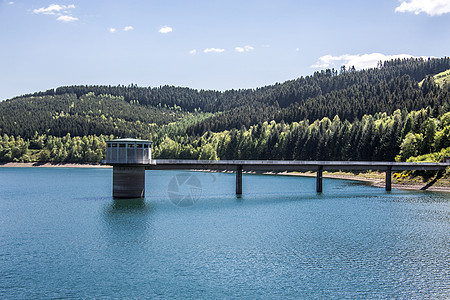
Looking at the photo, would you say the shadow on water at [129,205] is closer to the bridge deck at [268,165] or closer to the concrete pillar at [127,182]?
the concrete pillar at [127,182]

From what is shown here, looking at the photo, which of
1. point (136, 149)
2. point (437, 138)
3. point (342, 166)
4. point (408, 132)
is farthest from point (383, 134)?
point (136, 149)

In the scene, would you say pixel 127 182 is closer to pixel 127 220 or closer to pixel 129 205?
pixel 129 205

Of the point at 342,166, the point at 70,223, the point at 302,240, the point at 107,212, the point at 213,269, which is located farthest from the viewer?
the point at 342,166

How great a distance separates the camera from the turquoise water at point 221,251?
33.1m

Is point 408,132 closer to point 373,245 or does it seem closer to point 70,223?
point 373,245

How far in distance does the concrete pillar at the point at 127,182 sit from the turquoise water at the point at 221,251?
11.2 ft

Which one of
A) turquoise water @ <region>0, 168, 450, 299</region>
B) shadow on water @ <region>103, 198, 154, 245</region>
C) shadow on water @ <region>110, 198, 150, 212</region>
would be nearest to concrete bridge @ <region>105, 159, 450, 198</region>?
shadow on water @ <region>110, 198, 150, 212</region>

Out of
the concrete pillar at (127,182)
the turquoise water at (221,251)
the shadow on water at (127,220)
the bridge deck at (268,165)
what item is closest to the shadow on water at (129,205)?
the shadow on water at (127,220)

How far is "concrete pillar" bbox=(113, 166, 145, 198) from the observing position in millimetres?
79000

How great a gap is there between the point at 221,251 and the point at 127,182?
39845 mm

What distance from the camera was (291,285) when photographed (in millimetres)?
34125

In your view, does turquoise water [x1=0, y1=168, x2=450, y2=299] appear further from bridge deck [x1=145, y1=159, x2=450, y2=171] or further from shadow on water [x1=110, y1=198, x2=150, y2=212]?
bridge deck [x1=145, y1=159, x2=450, y2=171]

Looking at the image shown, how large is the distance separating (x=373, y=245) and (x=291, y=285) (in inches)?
673

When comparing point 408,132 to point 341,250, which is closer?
point 341,250
